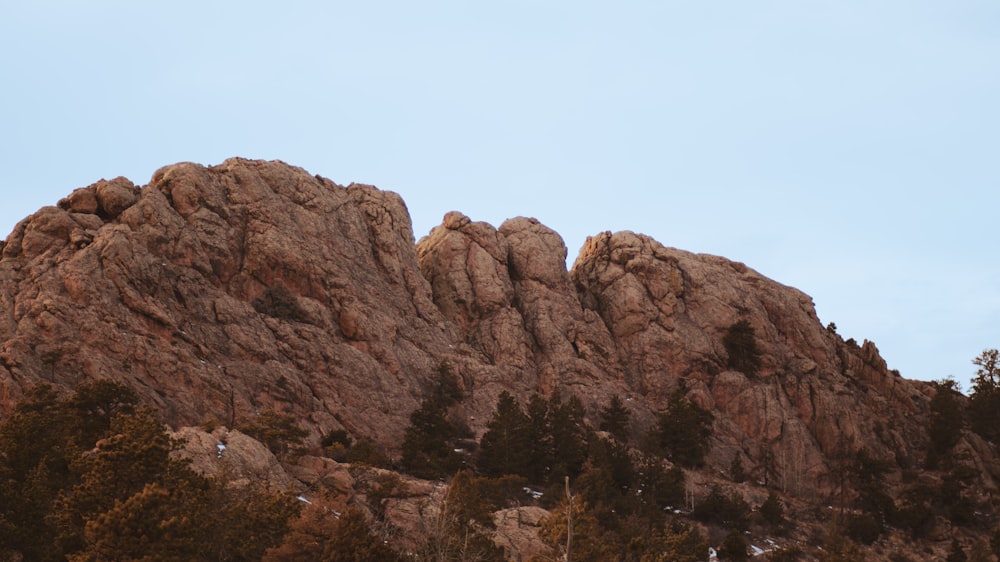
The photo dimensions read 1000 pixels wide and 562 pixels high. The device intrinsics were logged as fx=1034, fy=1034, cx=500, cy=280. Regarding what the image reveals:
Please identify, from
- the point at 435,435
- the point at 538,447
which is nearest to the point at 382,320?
the point at 435,435

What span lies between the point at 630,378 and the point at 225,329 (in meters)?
37.9

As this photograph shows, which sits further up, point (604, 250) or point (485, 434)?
point (604, 250)

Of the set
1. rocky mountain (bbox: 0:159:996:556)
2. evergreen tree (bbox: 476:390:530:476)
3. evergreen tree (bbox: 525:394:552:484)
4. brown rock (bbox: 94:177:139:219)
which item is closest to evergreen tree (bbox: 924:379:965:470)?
rocky mountain (bbox: 0:159:996:556)

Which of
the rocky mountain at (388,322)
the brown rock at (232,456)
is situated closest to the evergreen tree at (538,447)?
the rocky mountain at (388,322)

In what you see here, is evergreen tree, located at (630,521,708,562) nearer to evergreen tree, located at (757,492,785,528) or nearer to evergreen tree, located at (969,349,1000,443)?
evergreen tree, located at (757,492,785,528)

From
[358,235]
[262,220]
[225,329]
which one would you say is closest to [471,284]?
[358,235]

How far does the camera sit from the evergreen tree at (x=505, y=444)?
75.2 meters

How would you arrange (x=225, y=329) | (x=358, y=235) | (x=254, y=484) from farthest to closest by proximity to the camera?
→ (x=358, y=235)
(x=225, y=329)
(x=254, y=484)

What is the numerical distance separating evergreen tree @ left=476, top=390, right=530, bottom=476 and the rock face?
627 centimetres

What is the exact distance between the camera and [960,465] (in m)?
89.4

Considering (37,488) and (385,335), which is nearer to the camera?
(37,488)

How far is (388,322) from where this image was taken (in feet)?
286

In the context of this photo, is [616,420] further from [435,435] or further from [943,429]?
[943,429]

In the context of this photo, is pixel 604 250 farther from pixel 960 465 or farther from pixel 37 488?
pixel 37 488
